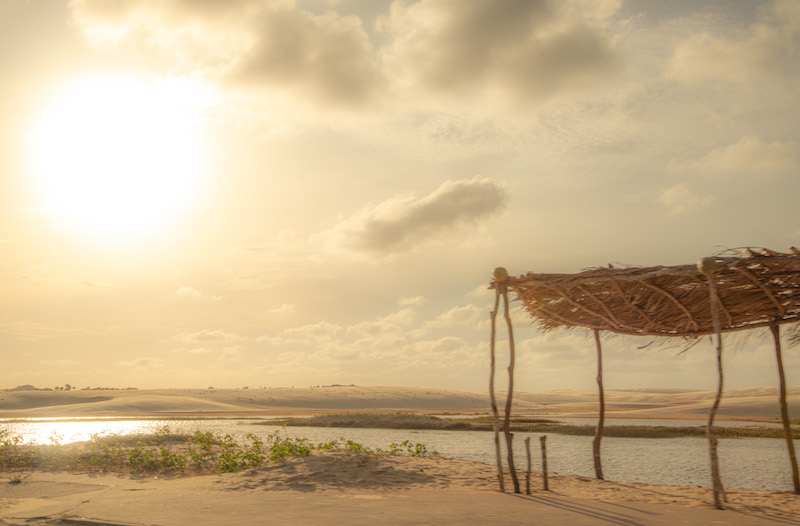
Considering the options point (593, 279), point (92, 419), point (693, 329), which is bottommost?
point (92, 419)

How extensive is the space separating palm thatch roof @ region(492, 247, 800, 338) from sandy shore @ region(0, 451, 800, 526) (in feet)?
10.4

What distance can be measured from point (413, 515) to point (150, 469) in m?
9.72

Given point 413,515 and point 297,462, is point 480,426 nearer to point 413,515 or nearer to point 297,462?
point 297,462

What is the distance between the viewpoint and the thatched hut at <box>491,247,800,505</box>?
30.1 feet

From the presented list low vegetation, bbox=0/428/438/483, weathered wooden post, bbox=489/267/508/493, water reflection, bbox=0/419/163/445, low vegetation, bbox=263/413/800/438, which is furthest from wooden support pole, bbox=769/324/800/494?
water reflection, bbox=0/419/163/445

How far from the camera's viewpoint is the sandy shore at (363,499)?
8406 millimetres

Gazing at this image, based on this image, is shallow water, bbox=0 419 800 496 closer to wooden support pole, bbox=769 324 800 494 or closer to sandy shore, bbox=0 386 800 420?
wooden support pole, bbox=769 324 800 494

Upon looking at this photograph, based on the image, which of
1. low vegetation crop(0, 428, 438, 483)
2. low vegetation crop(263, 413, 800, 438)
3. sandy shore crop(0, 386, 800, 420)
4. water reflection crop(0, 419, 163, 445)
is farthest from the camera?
sandy shore crop(0, 386, 800, 420)

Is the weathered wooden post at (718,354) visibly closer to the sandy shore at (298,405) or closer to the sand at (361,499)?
the sand at (361,499)

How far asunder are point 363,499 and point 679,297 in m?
6.53

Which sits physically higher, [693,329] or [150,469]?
[693,329]

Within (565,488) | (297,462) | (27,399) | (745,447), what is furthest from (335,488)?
(27,399)

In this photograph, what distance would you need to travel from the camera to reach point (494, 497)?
33.8 ft

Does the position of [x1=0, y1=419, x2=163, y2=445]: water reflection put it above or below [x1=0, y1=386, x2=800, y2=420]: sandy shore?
above
